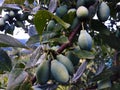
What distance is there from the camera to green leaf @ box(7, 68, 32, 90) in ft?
2.59

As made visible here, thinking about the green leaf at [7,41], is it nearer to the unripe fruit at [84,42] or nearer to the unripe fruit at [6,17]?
the unripe fruit at [84,42]

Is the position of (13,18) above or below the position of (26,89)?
above

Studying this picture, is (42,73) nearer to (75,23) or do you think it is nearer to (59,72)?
(59,72)

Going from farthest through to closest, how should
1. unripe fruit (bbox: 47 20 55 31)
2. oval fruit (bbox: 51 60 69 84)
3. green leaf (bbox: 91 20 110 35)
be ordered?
green leaf (bbox: 91 20 110 35) → unripe fruit (bbox: 47 20 55 31) → oval fruit (bbox: 51 60 69 84)

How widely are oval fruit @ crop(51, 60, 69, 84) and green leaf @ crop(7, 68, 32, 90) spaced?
0.23 ft

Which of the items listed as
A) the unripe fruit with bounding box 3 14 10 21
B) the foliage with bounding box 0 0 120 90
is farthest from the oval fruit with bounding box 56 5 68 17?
the unripe fruit with bounding box 3 14 10 21

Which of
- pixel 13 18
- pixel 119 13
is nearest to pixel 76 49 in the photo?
pixel 119 13

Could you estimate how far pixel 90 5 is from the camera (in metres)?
0.90

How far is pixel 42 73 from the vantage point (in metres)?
0.76

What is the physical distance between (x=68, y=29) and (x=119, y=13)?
0.32 metres

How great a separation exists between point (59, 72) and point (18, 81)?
0.37ft

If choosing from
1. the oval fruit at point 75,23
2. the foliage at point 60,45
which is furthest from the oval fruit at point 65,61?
the oval fruit at point 75,23

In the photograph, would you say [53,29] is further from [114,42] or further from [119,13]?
[119,13]

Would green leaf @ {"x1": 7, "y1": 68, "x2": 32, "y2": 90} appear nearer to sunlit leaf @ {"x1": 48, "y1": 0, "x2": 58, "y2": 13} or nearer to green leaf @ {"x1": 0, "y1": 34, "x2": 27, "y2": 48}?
green leaf @ {"x1": 0, "y1": 34, "x2": 27, "y2": 48}
